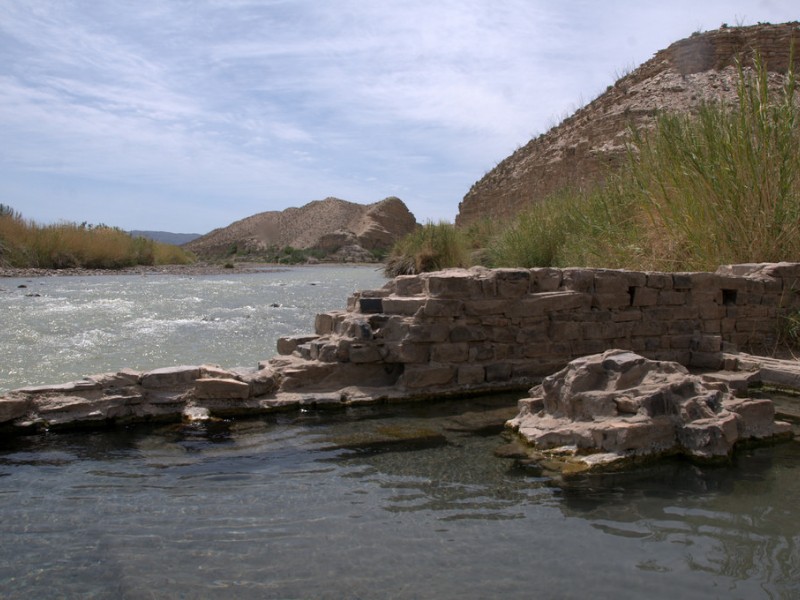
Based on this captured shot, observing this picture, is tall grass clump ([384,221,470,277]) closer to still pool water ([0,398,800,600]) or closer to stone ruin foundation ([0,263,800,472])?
stone ruin foundation ([0,263,800,472])

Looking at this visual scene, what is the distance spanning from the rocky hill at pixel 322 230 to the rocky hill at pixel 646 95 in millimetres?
18261

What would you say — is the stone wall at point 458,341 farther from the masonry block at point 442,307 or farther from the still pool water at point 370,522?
the still pool water at point 370,522

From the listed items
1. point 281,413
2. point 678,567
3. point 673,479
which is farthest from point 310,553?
point 281,413

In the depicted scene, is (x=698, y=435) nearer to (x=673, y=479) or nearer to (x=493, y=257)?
(x=673, y=479)

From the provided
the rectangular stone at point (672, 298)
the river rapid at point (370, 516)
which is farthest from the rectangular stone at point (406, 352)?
the rectangular stone at point (672, 298)

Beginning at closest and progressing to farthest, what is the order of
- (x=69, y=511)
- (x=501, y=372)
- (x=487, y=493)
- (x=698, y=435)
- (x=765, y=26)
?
(x=69, y=511), (x=487, y=493), (x=698, y=435), (x=501, y=372), (x=765, y=26)

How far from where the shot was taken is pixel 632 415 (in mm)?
4617

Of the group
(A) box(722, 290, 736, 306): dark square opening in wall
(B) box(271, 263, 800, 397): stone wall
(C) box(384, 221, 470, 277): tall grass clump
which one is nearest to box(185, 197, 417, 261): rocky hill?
(C) box(384, 221, 470, 277): tall grass clump

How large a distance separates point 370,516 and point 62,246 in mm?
23906

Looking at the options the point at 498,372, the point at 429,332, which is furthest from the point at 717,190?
the point at 429,332

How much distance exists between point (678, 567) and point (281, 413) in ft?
11.6

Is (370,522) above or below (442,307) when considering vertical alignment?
below

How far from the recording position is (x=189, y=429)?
5.21 meters

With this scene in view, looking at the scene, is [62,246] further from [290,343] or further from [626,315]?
[626,315]
